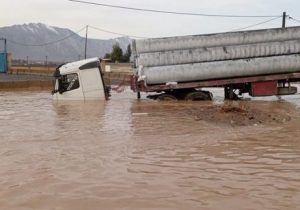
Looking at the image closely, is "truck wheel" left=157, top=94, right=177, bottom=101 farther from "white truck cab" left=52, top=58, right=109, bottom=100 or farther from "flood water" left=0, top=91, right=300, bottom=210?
"flood water" left=0, top=91, right=300, bottom=210

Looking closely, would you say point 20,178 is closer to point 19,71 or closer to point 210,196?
point 210,196

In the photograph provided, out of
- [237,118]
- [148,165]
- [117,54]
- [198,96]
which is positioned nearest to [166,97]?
[198,96]

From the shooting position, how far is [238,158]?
8.27m

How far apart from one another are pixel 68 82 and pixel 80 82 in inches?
21.9

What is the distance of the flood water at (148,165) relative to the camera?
19.1ft

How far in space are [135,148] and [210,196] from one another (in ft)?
11.9

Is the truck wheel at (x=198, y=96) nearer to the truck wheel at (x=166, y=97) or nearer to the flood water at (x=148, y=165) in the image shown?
the truck wheel at (x=166, y=97)

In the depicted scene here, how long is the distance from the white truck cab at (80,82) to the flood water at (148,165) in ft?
20.5

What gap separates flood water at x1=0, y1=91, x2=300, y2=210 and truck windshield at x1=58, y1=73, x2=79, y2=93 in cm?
628

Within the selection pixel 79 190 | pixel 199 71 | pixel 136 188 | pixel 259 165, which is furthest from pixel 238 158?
pixel 199 71

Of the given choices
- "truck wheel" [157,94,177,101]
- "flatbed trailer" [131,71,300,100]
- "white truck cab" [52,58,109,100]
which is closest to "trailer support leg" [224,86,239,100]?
"flatbed trailer" [131,71,300,100]

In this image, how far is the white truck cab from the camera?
20109 mm

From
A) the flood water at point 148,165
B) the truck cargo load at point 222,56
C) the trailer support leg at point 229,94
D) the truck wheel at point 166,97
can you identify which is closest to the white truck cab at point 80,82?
the truck cargo load at point 222,56

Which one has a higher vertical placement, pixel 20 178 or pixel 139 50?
pixel 139 50
